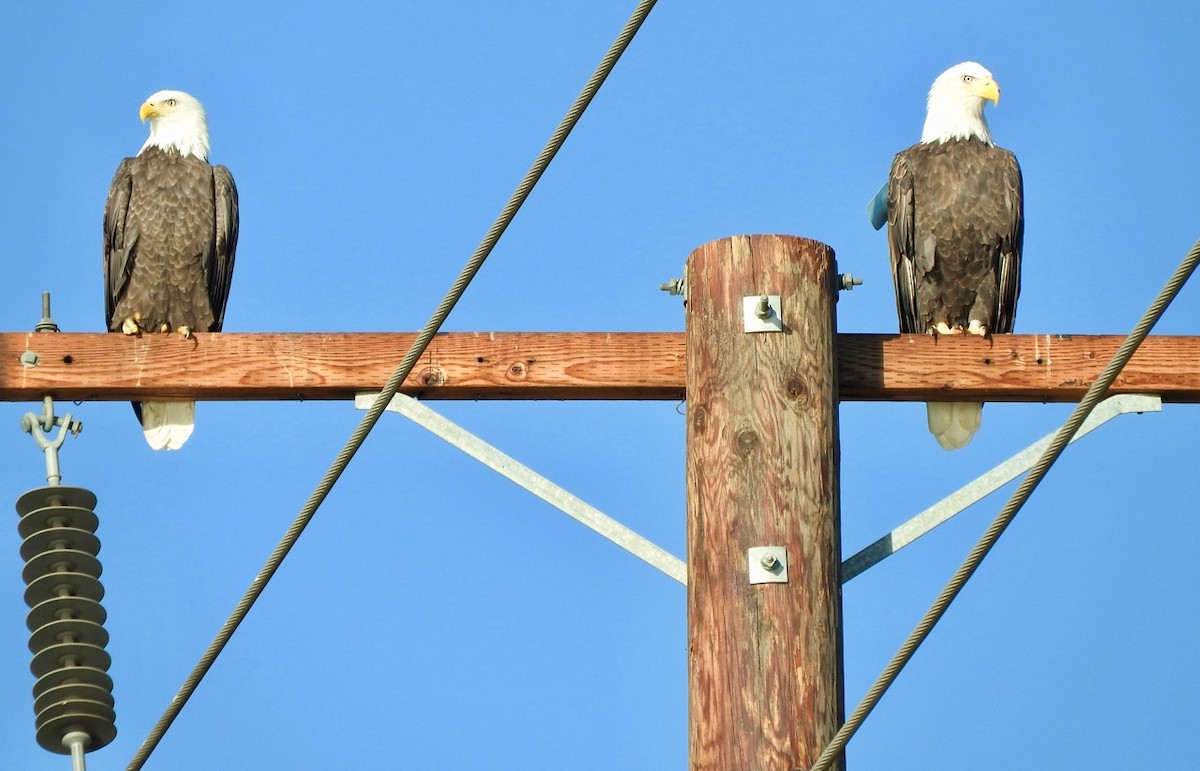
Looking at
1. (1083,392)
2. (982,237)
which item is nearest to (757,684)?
(1083,392)

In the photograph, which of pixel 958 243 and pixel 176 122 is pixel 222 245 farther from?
pixel 958 243

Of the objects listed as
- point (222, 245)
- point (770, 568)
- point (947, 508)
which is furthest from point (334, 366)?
point (222, 245)

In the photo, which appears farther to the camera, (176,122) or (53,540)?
(176,122)

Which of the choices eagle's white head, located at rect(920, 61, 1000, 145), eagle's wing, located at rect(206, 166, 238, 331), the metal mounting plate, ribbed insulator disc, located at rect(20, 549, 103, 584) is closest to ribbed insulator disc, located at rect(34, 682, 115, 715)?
ribbed insulator disc, located at rect(20, 549, 103, 584)

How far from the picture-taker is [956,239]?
24.6 feet

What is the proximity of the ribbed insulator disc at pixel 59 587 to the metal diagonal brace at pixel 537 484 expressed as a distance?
0.73m

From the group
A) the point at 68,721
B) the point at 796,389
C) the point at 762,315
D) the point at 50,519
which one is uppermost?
the point at 762,315

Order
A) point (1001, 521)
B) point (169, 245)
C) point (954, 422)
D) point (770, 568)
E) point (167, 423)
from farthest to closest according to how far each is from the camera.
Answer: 1. point (169, 245)
2. point (167, 423)
3. point (954, 422)
4. point (770, 568)
5. point (1001, 521)

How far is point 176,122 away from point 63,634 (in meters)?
4.53

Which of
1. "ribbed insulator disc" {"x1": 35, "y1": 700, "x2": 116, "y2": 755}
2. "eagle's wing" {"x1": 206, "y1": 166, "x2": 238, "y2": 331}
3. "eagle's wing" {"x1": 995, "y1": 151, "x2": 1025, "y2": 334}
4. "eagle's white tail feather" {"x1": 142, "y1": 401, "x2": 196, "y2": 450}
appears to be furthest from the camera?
"eagle's wing" {"x1": 206, "y1": 166, "x2": 238, "y2": 331}

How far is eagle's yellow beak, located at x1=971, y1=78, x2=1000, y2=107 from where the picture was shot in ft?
26.2

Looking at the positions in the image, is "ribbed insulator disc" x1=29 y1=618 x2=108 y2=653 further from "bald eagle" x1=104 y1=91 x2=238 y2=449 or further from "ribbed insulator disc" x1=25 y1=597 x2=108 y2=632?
"bald eagle" x1=104 y1=91 x2=238 y2=449

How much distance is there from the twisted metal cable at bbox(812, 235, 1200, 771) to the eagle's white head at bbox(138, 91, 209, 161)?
549 centimetres

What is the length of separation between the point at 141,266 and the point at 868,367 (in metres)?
4.11
